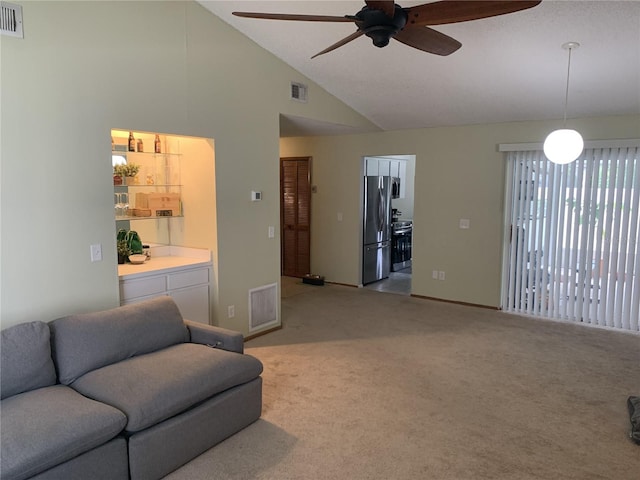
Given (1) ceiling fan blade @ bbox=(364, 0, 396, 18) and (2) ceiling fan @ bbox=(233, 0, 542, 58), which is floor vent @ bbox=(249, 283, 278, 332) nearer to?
(2) ceiling fan @ bbox=(233, 0, 542, 58)

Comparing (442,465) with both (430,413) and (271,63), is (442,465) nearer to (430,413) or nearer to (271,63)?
(430,413)

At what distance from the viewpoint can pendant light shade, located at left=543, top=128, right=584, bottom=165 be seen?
3656 mm

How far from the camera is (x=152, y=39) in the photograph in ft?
11.5

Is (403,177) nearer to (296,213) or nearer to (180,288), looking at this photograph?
(296,213)

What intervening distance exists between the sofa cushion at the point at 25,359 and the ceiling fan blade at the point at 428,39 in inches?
105

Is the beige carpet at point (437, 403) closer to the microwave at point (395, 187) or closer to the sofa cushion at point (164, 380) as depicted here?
the sofa cushion at point (164, 380)

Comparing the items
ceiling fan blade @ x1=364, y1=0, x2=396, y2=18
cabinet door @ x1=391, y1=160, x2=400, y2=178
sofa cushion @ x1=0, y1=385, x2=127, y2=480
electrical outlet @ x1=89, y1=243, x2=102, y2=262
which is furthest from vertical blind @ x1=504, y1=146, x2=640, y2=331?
sofa cushion @ x1=0, y1=385, x2=127, y2=480

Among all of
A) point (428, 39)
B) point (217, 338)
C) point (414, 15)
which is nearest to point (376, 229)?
point (217, 338)

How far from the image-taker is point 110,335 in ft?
9.12

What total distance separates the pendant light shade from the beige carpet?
1.81 metres

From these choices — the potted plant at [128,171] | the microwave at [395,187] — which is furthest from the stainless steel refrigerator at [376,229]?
the potted plant at [128,171]

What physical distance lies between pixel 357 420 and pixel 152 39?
3.21 metres

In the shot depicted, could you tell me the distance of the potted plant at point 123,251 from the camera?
398cm

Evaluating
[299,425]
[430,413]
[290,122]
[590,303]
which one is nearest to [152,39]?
[290,122]
